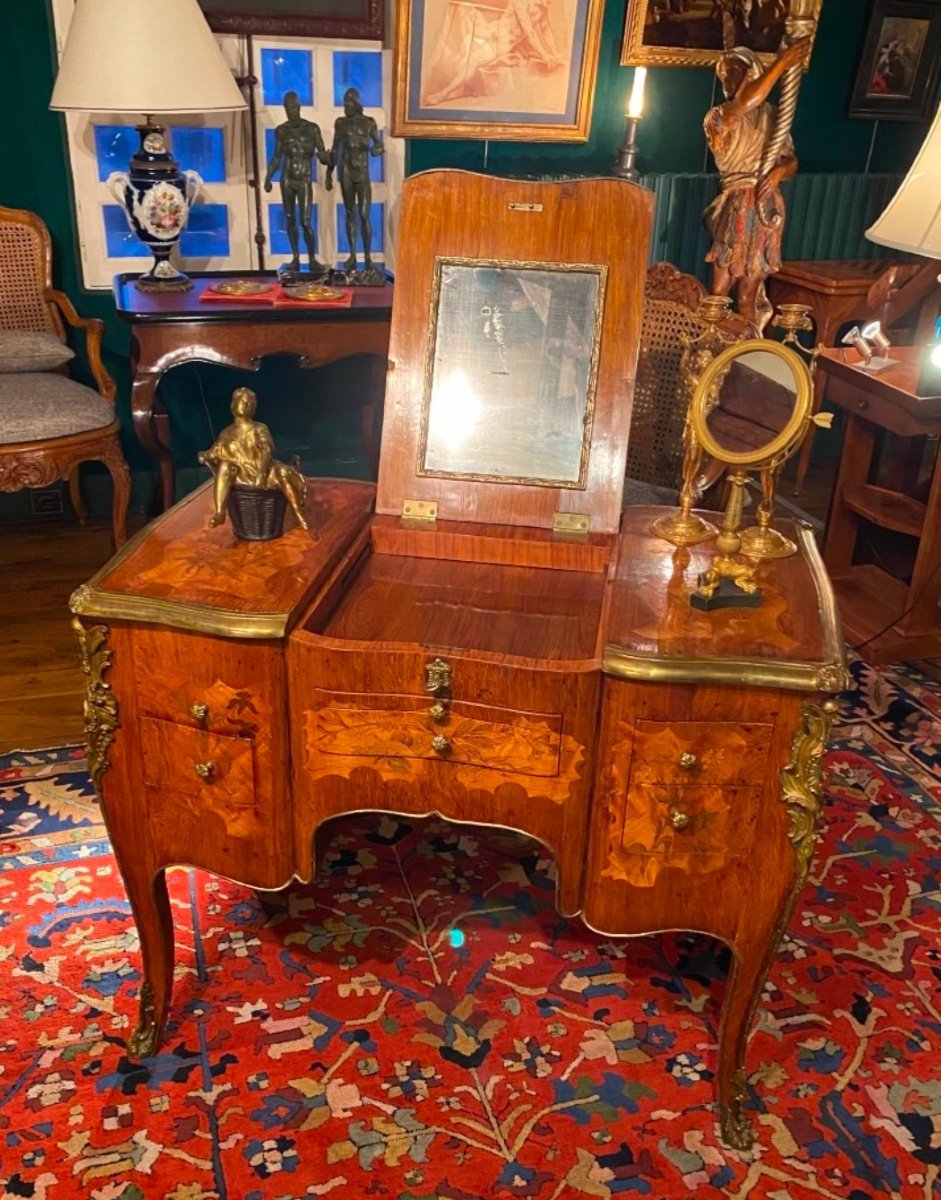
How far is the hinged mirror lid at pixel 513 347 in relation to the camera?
186 centimetres

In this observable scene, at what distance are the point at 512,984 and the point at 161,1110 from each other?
68cm

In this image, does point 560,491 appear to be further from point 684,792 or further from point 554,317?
point 684,792

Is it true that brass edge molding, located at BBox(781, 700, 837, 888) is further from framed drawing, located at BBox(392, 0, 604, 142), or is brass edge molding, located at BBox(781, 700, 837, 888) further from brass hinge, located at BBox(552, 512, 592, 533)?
framed drawing, located at BBox(392, 0, 604, 142)

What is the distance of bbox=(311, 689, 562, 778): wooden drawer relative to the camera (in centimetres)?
160

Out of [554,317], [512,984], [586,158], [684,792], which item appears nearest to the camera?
[684,792]

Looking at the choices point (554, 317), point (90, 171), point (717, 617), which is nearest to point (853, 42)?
point (90, 171)

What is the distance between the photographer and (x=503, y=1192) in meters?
1.77

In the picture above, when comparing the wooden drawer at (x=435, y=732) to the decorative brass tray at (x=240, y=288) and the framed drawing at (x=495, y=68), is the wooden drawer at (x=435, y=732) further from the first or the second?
the framed drawing at (x=495, y=68)

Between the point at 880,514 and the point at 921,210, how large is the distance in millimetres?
1521

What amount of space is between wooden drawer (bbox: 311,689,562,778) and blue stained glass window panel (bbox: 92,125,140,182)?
2.90 metres

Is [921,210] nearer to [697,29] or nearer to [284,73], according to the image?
[284,73]

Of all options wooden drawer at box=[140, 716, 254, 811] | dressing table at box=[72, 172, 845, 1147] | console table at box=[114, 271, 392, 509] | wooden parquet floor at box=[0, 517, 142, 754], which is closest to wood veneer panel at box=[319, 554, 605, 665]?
dressing table at box=[72, 172, 845, 1147]

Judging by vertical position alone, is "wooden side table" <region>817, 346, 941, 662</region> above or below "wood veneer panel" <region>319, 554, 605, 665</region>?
below

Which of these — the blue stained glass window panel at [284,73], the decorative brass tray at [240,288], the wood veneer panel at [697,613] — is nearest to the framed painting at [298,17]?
the blue stained glass window panel at [284,73]
